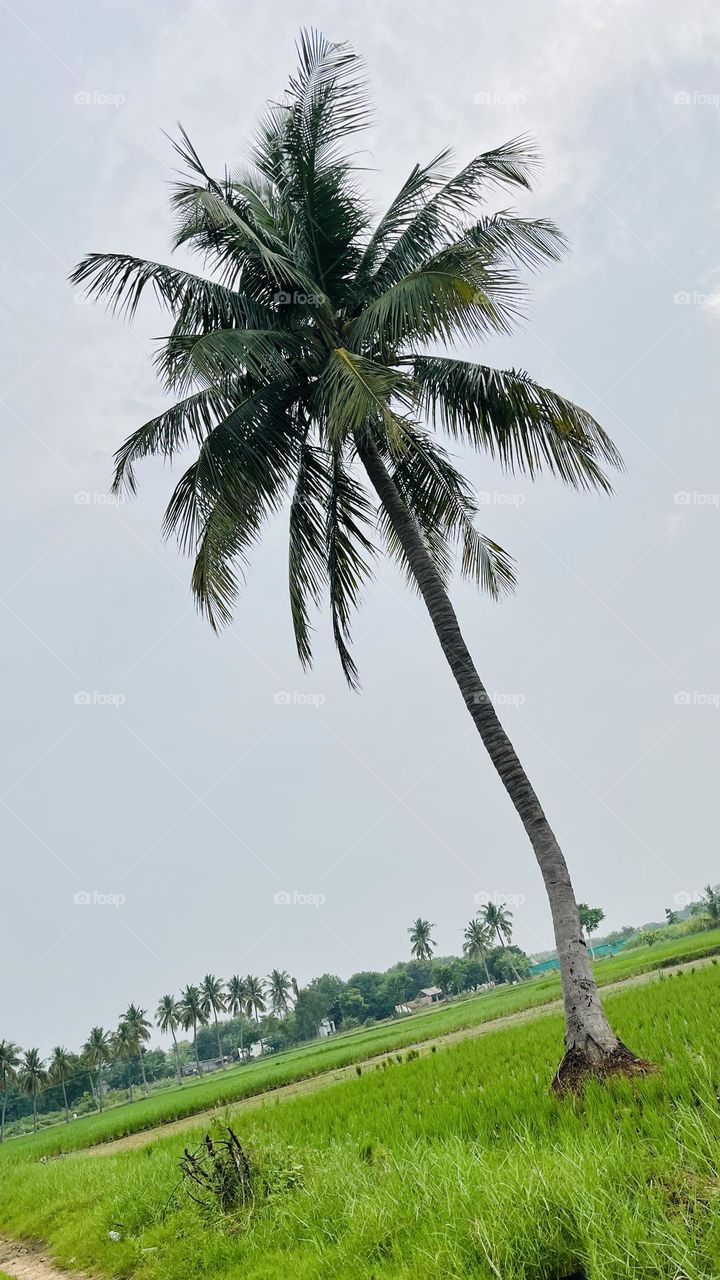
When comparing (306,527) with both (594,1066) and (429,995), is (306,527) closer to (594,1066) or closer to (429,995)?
(594,1066)

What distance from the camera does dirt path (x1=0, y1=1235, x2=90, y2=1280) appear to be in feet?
18.8

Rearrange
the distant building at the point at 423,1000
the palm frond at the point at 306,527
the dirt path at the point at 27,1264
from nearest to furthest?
the dirt path at the point at 27,1264 < the palm frond at the point at 306,527 < the distant building at the point at 423,1000

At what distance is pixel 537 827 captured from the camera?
6844mm

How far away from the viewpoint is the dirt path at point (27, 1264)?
5.74 m

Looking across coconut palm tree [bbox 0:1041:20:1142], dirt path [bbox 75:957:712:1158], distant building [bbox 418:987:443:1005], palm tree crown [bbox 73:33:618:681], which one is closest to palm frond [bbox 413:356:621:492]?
palm tree crown [bbox 73:33:618:681]

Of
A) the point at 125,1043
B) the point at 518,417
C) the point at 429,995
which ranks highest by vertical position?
the point at 518,417

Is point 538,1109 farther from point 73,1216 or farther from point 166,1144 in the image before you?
point 166,1144

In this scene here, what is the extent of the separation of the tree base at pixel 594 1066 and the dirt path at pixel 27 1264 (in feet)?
12.4

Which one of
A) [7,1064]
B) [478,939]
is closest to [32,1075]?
[7,1064]

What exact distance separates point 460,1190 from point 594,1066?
101 inches

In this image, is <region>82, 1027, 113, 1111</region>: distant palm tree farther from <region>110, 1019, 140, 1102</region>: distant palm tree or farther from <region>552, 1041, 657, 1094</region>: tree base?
<region>552, 1041, 657, 1094</region>: tree base

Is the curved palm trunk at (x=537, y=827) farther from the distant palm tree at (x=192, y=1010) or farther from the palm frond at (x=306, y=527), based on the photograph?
the distant palm tree at (x=192, y=1010)

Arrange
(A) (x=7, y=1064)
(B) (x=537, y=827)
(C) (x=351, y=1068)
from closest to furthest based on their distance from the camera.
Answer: (B) (x=537, y=827)
(C) (x=351, y=1068)
(A) (x=7, y=1064)

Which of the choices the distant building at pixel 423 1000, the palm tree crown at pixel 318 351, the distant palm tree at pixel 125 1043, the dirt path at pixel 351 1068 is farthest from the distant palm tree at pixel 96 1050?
the palm tree crown at pixel 318 351
